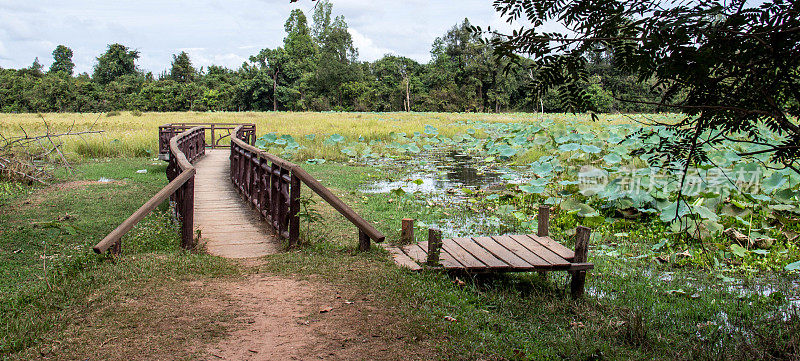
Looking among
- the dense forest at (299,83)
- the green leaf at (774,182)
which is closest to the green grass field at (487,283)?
the green leaf at (774,182)

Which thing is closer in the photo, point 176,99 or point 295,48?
point 176,99

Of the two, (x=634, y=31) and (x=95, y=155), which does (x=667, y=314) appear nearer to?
(x=634, y=31)

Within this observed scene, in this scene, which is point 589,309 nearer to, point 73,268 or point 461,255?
point 461,255

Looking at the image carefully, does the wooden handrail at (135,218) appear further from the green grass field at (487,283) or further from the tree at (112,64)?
the tree at (112,64)

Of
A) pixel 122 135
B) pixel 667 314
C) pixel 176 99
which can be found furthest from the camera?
pixel 176 99

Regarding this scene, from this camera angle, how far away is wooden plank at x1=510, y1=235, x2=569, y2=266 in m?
5.46

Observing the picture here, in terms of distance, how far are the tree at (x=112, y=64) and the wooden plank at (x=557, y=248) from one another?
67035 millimetres

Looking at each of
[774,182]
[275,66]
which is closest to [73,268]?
[774,182]

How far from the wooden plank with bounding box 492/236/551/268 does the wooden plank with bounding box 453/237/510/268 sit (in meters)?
0.28

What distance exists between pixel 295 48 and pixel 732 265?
65.6 meters

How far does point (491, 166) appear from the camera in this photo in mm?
16250

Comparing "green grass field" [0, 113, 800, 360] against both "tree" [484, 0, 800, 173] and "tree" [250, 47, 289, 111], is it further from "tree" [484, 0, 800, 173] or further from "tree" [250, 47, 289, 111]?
"tree" [250, 47, 289, 111]

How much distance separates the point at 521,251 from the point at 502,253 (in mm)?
232

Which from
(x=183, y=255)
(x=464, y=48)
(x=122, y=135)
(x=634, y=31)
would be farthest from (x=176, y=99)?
(x=634, y=31)
